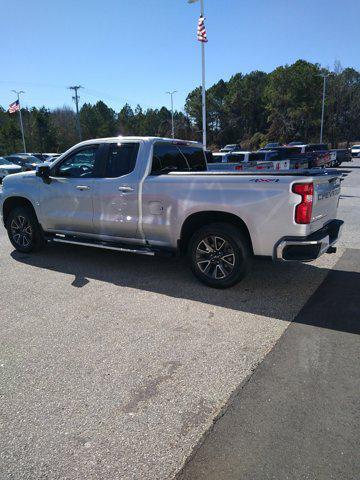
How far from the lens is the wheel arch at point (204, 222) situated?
193 inches

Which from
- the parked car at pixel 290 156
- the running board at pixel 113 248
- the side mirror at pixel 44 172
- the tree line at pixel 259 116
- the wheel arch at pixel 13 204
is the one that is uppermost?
the tree line at pixel 259 116

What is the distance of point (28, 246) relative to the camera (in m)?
6.98

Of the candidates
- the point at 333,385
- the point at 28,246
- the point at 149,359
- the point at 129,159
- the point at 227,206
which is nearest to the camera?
the point at 333,385

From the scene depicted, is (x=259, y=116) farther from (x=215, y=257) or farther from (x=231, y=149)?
(x=215, y=257)

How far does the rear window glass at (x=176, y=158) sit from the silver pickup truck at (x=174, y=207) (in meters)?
0.02

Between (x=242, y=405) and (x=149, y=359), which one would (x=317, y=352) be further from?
(x=149, y=359)

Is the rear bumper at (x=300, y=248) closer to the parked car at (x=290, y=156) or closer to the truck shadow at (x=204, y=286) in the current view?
the truck shadow at (x=204, y=286)

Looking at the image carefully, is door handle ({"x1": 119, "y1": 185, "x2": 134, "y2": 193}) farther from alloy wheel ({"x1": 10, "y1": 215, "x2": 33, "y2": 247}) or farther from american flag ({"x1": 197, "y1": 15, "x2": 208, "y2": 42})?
american flag ({"x1": 197, "y1": 15, "x2": 208, "y2": 42})

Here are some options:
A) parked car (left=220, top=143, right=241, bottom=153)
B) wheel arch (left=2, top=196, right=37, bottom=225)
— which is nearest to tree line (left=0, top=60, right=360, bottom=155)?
parked car (left=220, top=143, right=241, bottom=153)

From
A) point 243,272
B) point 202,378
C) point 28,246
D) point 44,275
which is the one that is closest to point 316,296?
point 243,272

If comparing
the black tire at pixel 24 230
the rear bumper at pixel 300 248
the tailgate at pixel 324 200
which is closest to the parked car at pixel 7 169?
the black tire at pixel 24 230

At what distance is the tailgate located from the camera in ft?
14.7

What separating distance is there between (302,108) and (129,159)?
231ft

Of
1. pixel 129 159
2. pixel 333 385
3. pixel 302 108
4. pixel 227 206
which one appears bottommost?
pixel 333 385
